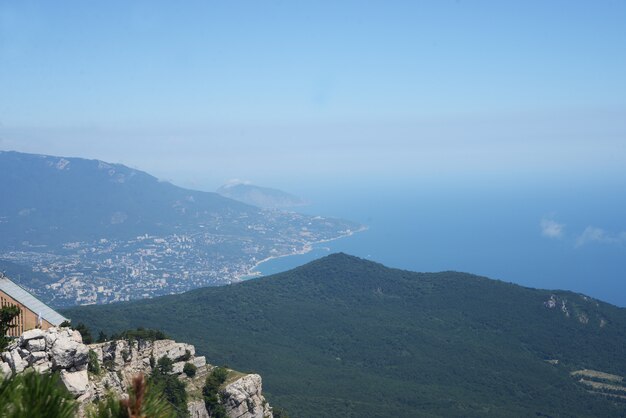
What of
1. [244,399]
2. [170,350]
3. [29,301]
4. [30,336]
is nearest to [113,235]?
[170,350]

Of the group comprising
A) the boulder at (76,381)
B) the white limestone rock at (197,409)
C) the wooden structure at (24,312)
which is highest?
the wooden structure at (24,312)

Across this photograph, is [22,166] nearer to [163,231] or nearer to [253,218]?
[163,231]

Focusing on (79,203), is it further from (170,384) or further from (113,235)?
(170,384)

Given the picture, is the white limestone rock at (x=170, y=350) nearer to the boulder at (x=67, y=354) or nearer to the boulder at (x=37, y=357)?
the boulder at (x=67, y=354)

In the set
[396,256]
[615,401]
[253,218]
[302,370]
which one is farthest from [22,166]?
[615,401]

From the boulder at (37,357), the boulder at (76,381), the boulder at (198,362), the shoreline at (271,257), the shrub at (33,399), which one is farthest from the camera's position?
the shoreline at (271,257)

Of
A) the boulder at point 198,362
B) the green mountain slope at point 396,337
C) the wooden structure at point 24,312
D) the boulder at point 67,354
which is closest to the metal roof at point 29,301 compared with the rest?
the wooden structure at point 24,312

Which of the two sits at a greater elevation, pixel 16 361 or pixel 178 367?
pixel 16 361
